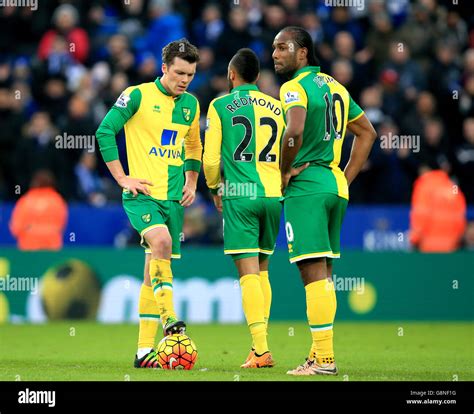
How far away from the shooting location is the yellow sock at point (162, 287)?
988 centimetres

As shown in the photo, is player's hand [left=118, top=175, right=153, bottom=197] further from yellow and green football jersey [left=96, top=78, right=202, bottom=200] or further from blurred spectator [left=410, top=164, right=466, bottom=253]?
blurred spectator [left=410, top=164, right=466, bottom=253]

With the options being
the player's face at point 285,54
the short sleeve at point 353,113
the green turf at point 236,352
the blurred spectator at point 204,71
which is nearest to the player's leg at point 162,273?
the green turf at point 236,352

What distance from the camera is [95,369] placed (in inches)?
394

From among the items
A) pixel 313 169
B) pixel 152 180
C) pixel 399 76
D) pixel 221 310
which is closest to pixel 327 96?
pixel 313 169

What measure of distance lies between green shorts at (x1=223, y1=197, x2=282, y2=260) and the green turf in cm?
101

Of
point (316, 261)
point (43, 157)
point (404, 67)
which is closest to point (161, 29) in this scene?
point (43, 157)

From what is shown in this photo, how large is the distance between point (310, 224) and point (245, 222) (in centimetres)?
101

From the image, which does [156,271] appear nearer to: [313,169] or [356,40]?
[313,169]

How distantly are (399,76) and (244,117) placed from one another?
32.3ft

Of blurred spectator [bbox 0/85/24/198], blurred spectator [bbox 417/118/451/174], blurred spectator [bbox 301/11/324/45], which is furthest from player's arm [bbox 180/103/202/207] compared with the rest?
blurred spectator [bbox 301/11/324/45]

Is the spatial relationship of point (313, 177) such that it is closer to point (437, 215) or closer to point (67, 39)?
point (437, 215)

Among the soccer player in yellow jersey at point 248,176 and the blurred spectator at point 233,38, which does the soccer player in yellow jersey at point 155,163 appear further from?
the blurred spectator at point 233,38

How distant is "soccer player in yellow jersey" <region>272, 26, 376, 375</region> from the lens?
9.28 metres

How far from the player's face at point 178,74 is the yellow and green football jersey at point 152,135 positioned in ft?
0.38
